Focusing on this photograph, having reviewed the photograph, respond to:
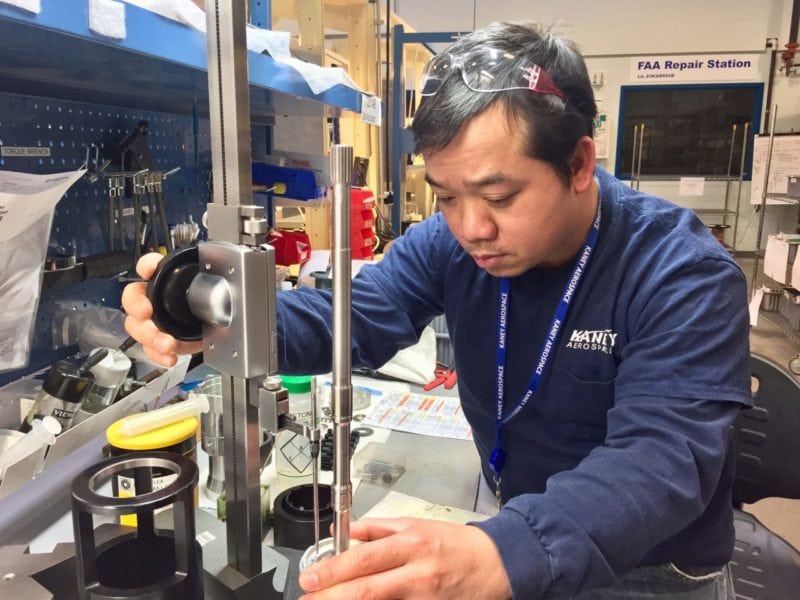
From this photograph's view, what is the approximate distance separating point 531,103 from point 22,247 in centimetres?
85

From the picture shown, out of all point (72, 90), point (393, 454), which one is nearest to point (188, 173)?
point (72, 90)

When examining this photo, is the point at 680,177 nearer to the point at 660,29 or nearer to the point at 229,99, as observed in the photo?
the point at 660,29

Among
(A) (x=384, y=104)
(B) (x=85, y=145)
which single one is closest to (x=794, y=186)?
(A) (x=384, y=104)

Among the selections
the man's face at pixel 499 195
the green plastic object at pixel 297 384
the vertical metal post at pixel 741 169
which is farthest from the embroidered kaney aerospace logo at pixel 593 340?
the vertical metal post at pixel 741 169

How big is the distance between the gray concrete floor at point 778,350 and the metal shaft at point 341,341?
235cm

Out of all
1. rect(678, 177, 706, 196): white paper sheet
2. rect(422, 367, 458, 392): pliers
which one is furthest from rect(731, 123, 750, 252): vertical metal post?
rect(422, 367, 458, 392): pliers

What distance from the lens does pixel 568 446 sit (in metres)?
1.01

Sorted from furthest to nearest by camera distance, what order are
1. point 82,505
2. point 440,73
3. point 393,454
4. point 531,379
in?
point 393,454 → point 531,379 → point 440,73 → point 82,505

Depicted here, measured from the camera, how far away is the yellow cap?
36.8 inches

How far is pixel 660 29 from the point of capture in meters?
5.51

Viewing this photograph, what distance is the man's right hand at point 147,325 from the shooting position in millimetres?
699

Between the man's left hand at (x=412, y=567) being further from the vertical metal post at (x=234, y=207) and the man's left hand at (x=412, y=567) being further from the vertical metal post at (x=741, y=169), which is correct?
the vertical metal post at (x=741, y=169)

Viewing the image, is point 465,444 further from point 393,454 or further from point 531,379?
point 531,379

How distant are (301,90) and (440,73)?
0.44 metres
